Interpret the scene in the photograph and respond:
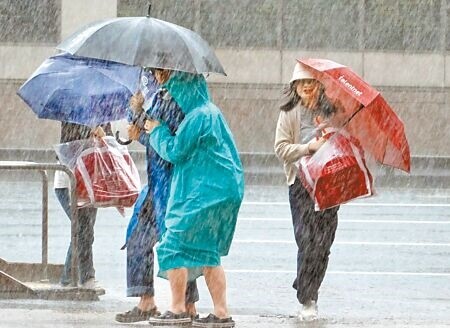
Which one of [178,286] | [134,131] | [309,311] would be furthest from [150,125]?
[309,311]

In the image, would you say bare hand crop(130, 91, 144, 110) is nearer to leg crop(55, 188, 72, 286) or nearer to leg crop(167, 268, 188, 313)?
leg crop(167, 268, 188, 313)

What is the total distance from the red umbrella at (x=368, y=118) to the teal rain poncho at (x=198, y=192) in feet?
3.30

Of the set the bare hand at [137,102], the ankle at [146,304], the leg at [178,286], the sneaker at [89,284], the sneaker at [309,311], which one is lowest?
the sneaker at [89,284]

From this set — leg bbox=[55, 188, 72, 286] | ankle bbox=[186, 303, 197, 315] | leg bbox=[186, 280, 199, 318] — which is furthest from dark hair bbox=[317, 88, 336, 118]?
leg bbox=[55, 188, 72, 286]

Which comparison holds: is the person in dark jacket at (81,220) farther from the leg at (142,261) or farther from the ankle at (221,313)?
the ankle at (221,313)

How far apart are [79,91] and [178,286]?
2.07m

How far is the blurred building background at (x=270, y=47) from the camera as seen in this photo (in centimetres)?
2727

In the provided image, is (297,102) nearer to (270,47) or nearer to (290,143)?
(290,143)

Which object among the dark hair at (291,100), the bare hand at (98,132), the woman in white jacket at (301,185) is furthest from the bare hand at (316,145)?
the bare hand at (98,132)

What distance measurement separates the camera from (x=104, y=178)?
1005 centimetres

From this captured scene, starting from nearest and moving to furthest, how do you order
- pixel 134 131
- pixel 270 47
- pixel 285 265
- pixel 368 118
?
pixel 134 131, pixel 368 118, pixel 285 265, pixel 270 47

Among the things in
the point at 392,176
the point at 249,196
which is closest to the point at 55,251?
the point at 249,196

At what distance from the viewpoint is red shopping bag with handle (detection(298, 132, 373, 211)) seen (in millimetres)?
8992

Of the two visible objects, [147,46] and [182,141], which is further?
[147,46]
